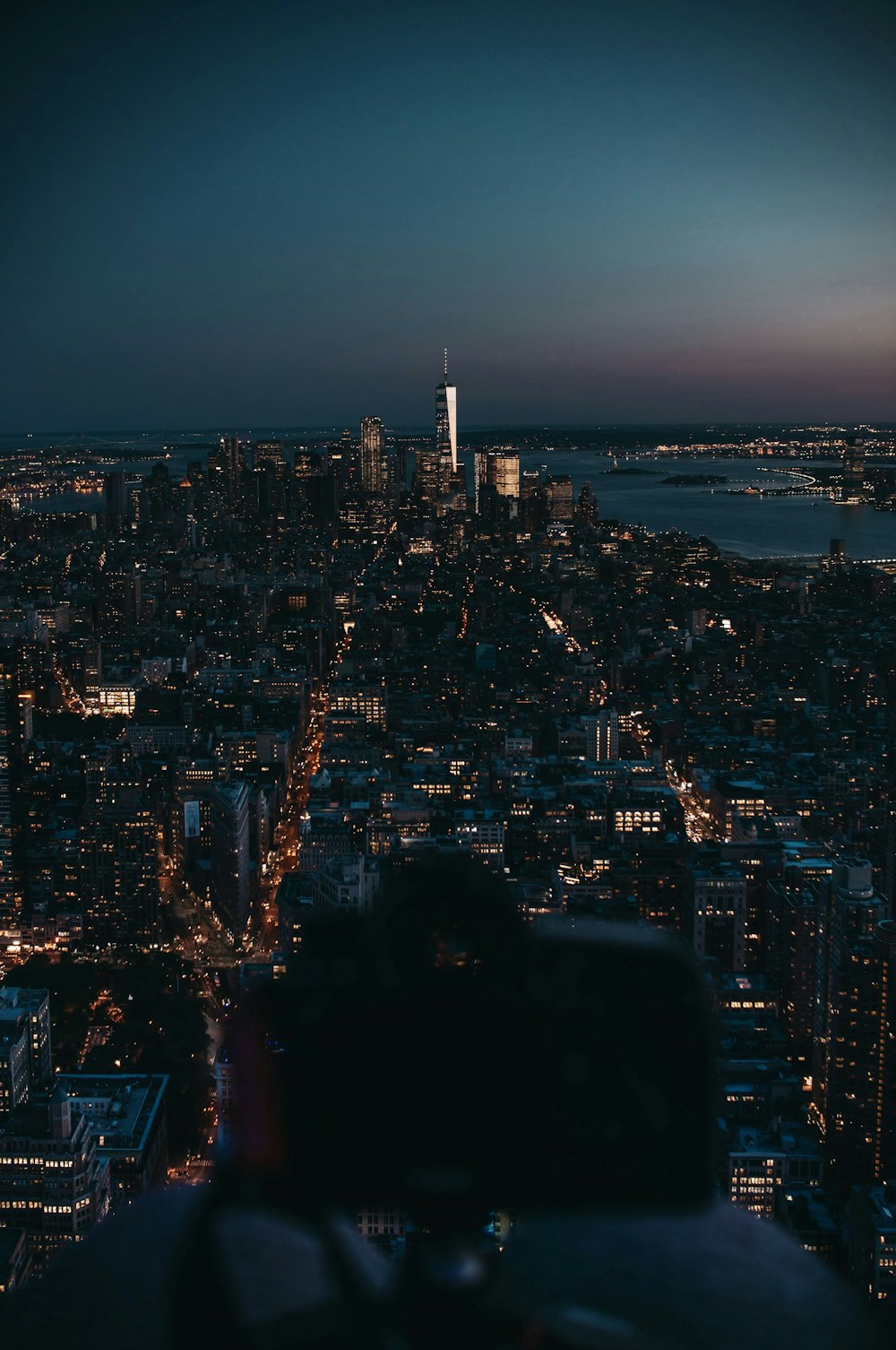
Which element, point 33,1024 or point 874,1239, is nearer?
point 874,1239

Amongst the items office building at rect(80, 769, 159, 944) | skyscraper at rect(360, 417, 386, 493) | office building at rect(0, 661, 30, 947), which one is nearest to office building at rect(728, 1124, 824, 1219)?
office building at rect(80, 769, 159, 944)

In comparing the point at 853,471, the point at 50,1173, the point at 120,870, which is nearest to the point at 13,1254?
the point at 50,1173

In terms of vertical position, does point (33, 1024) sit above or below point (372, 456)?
below

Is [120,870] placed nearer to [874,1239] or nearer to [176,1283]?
[874,1239]

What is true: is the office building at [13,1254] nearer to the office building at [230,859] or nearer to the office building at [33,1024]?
the office building at [33,1024]

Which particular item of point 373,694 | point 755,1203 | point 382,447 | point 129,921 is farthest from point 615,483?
point 755,1203

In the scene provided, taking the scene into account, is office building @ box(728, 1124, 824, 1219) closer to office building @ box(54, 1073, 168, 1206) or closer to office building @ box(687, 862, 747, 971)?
office building @ box(687, 862, 747, 971)

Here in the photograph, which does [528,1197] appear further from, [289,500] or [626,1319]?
[289,500]
